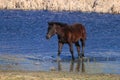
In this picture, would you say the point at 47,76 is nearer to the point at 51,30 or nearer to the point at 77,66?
the point at 77,66

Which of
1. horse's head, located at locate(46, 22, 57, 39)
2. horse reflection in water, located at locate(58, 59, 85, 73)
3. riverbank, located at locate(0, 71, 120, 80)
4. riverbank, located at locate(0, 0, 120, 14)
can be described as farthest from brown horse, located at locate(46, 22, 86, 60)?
riverbank, located at locate(0, 0, 120, 14)

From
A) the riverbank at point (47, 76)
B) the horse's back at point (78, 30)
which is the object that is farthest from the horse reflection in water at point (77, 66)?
the riverbank at point (47, 76)

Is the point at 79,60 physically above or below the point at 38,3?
above

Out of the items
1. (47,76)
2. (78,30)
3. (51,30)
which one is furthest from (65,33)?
(47,76)

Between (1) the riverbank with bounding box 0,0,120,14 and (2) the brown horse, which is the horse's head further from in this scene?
(1) the riverbank with bounding box 0,0,120,14

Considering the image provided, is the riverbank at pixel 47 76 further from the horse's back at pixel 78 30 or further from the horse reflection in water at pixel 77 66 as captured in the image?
the horse's back at pixel 78 30

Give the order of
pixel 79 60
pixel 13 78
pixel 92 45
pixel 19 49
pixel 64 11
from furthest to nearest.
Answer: pixel 64 11
pixel 92 45
pixel 19 49
pixel 79 60
pixel 13 78

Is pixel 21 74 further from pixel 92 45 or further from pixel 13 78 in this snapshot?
pixel 92 45

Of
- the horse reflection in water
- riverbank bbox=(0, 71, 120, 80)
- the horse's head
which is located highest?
the horse's head

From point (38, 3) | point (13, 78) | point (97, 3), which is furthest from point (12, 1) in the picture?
point (13, 78)

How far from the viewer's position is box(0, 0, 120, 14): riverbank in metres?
108

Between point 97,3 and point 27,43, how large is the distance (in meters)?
76.2

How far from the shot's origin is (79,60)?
26.2 meters

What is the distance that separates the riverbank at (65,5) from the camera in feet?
353
